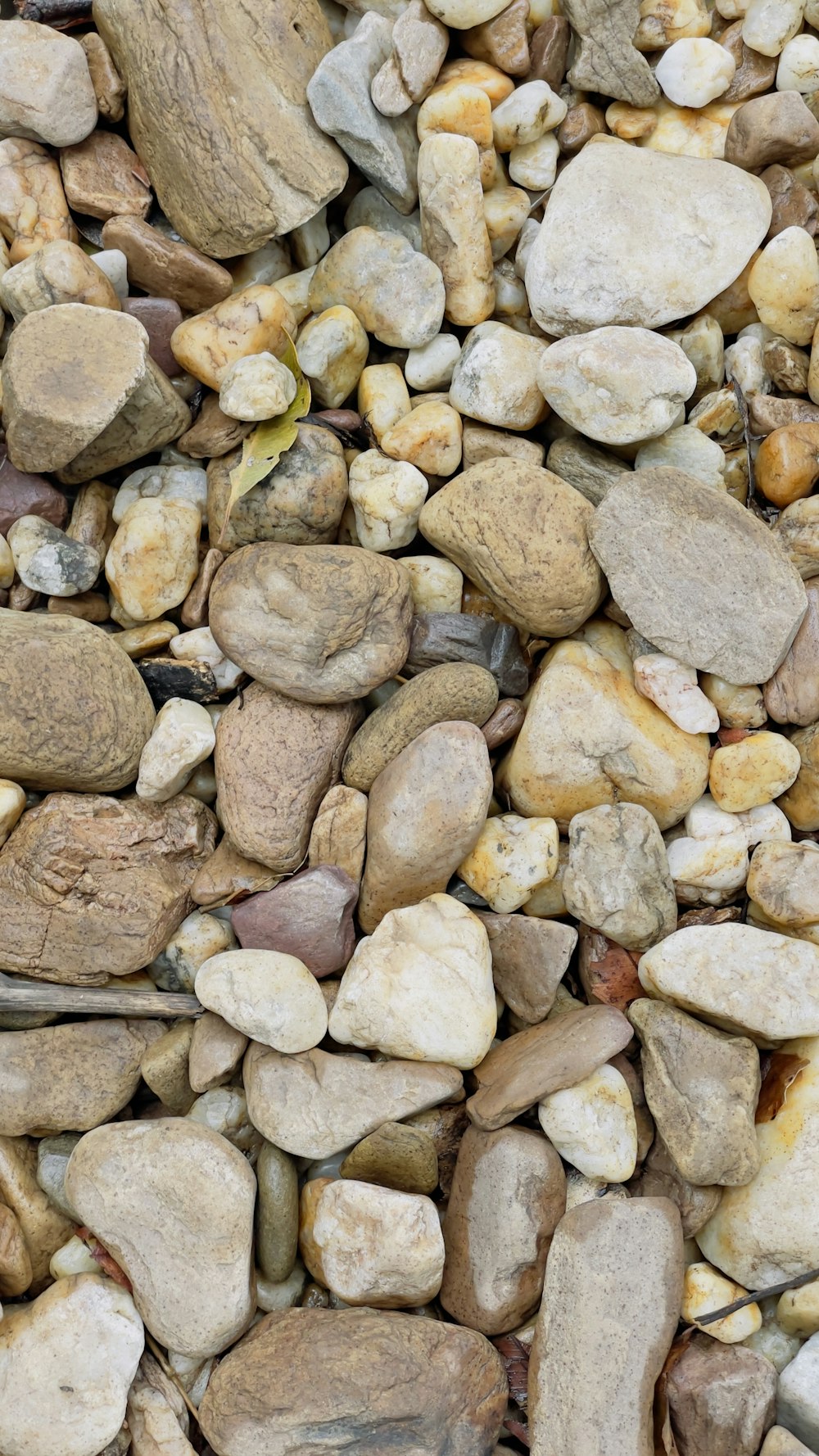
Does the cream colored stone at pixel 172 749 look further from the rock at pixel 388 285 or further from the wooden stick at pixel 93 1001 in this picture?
the rock at pixel 388 285

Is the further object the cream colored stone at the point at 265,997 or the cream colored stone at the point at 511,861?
the cream colored stone at the point at 511,861

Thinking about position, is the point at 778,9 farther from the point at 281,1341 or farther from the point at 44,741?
the point at 281,1341

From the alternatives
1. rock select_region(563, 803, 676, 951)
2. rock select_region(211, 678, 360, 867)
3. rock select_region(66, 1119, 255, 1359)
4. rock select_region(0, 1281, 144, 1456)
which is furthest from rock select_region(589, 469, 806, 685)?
rock select_region(0, 1281, 144, 1456)

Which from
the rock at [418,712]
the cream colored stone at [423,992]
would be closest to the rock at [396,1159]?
the cream colored stone at [423,992]

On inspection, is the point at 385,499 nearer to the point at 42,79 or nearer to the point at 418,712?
the point at 418,712

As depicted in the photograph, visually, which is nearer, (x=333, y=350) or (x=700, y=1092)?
(x=700, y=1092)

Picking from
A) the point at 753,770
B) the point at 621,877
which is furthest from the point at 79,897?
the point at 753,770
